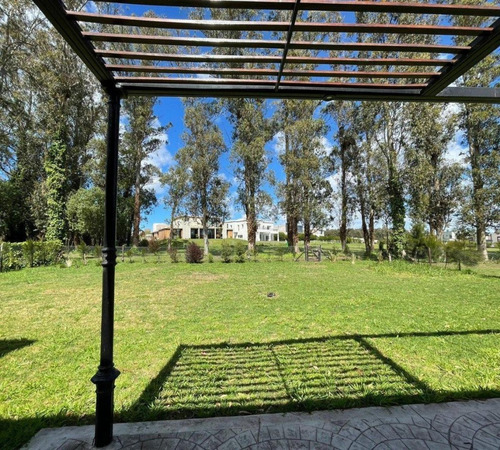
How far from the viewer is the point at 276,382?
2.50 meters

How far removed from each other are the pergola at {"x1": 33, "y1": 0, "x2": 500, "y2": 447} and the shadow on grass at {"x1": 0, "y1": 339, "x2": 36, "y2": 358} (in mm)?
2695

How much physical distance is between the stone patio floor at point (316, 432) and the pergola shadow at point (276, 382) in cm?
23

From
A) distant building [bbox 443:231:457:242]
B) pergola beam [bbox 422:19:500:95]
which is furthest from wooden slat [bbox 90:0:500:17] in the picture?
distant building [bbox 443:231:457:242]

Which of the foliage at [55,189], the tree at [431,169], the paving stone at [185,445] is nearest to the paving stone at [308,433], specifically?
the paving stone at [185,445]

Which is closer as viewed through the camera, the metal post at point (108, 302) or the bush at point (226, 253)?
the metal post at point (108, 302)

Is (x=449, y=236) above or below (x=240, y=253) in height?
above

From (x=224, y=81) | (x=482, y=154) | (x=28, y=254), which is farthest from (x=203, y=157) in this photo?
(x=482, y=154)

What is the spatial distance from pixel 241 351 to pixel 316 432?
160cm

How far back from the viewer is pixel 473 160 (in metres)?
16.1

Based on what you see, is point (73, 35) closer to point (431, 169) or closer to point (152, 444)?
point (152, 444)

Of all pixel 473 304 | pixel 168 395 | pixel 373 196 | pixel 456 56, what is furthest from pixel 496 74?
pixel 168 395

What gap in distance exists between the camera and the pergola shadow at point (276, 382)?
6.99 feet

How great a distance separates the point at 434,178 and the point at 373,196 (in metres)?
4.41

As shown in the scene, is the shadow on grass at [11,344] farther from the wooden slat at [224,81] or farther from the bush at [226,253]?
the bush at [226,253]
